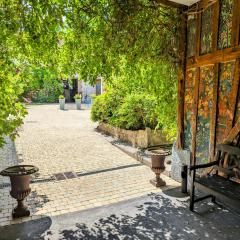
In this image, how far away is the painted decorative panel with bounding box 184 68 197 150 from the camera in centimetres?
480

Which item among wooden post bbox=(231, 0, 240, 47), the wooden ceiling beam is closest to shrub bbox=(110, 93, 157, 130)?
the wooden ceiling beam

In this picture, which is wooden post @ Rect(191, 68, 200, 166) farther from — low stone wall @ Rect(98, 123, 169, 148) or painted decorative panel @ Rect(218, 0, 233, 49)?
low stone wall @ Rect(98, 123, 169, 148)

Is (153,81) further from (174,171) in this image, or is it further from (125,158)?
(125,158)

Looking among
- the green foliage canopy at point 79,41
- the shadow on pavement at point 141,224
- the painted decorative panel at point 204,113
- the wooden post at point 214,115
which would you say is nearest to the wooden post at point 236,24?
the wooden post at point 214,115

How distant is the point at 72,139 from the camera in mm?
10078

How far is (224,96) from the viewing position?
411cm

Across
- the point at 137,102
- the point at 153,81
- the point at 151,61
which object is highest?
the point at 151,61

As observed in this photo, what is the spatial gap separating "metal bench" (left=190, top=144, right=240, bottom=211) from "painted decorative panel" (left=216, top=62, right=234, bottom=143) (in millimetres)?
295

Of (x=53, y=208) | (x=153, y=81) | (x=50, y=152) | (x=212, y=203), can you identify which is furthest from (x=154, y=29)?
(x=50, y=152)

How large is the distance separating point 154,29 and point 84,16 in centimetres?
141

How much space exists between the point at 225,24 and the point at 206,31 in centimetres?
43

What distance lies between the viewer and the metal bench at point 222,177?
142 inches

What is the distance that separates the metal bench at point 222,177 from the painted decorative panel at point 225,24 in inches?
65.4

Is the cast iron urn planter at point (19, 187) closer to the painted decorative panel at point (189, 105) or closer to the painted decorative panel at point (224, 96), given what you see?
the painted decorative panel at point (189, 105)
